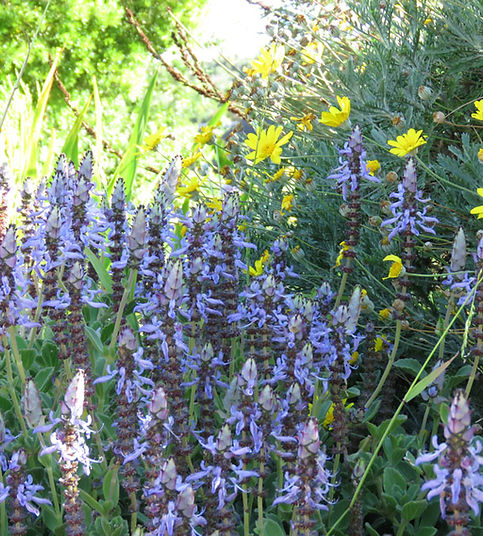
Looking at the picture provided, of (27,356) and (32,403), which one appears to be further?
(27,356)

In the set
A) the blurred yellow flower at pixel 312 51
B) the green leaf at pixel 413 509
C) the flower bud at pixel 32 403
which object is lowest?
the green leaf at pixel 413 509

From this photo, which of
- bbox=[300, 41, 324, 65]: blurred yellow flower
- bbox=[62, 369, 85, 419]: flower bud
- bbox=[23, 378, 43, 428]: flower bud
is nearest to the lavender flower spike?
bbox=[62, 369, 85, 419]: flower bud

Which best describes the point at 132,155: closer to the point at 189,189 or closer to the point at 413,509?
the point at 189,189

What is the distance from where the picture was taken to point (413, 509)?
5.18 feet

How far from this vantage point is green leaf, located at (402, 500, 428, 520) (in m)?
1.56

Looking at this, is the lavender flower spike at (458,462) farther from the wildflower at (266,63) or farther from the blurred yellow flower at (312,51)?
the blurred yellow flower at (312,51)

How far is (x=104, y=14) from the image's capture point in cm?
1116

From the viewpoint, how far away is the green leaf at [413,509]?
156 centimetres

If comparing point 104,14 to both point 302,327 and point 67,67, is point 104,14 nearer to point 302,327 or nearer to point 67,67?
point 67,67

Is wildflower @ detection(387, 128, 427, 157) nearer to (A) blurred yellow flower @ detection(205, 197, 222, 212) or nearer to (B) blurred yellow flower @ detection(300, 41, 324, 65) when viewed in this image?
(A) blurred yellow flower @ detection(205, 197, 222, 212)

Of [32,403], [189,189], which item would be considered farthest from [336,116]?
[32,403]

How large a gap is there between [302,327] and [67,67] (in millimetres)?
10925

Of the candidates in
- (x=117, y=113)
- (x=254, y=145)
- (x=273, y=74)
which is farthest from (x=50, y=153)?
(x=117, y=113)

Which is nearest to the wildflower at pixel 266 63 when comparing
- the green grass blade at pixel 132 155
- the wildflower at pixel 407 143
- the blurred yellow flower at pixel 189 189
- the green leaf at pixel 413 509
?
the blurred yellow flower at pixel 189 189
